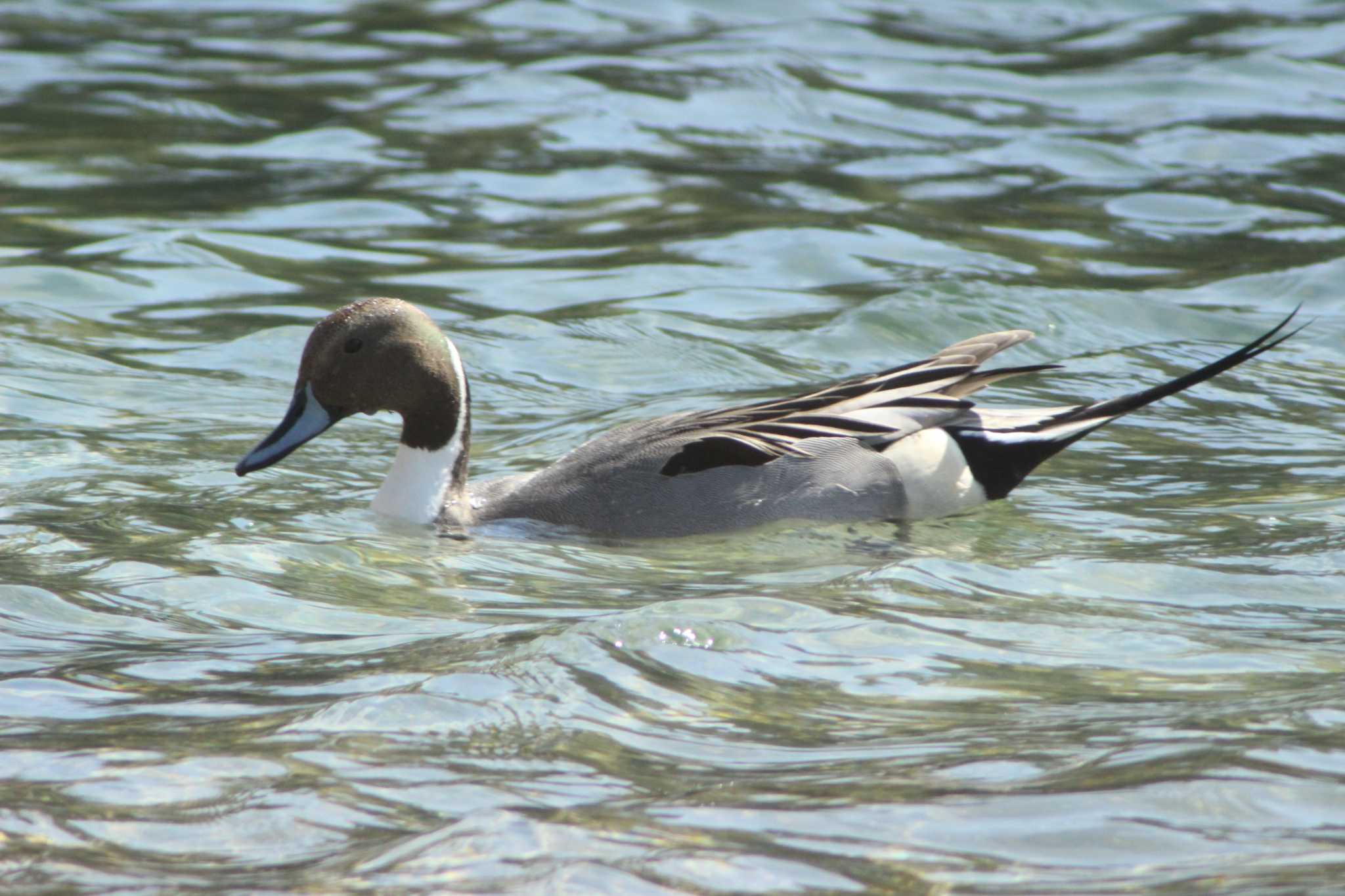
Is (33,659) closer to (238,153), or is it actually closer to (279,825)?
(279,825)

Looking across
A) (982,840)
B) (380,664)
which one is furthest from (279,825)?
(982,840)

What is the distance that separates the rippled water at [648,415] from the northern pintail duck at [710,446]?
0.43 feet

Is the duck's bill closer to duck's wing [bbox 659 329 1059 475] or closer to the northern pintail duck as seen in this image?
the northern pintail duck

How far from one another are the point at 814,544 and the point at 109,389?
3336 millimetres

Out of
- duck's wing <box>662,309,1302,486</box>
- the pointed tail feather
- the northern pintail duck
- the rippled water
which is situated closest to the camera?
the rippled water

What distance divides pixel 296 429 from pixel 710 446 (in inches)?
58.4

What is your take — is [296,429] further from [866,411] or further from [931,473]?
[931,473]

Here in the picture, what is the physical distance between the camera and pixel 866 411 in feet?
21.7

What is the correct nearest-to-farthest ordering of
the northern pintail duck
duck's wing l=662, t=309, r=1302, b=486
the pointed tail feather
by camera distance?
1. the northern pintail duck
2. duck's wing l=662, t=309, r=1302, b=486
3. the pointed tail feather

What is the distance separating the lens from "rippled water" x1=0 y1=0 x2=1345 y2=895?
369cm

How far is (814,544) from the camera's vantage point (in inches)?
248

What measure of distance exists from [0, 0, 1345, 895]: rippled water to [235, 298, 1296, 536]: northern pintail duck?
0.13 m

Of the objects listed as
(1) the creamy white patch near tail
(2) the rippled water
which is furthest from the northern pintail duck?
(2) the rippled water

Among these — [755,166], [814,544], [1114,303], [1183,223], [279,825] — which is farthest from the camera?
[755,166]
